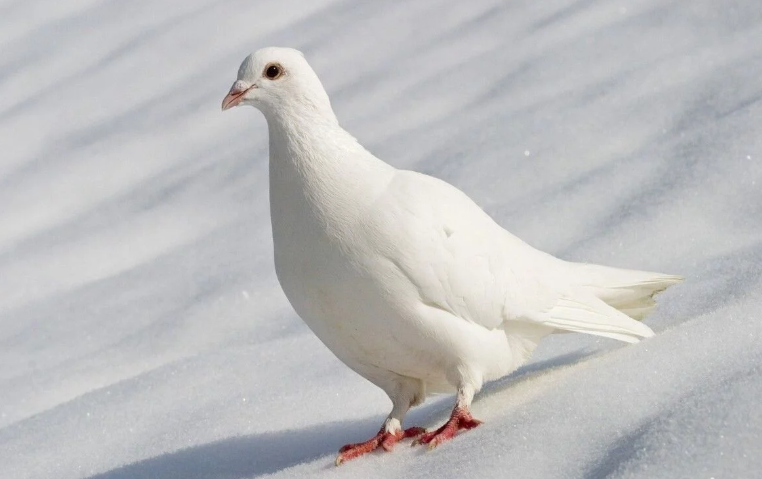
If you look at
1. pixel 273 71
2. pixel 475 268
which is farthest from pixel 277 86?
pixel 475 268

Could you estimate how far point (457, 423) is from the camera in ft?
11.1

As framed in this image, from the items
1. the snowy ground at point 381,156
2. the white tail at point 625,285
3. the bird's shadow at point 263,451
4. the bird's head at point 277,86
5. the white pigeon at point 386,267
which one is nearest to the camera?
the snowy ground at point 381,156

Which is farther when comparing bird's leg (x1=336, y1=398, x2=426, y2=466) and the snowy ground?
bird's leg (x1=336, y1=398, x2=426, y2=466)

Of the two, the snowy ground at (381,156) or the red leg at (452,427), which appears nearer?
the snowy ground at (381,156)

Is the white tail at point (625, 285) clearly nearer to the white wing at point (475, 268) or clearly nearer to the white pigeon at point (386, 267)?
the white wing at point (475, 268)

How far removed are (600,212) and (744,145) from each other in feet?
2.51

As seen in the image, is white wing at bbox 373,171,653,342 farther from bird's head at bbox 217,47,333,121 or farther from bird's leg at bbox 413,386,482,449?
bird's head at bbox 217,47,333,121

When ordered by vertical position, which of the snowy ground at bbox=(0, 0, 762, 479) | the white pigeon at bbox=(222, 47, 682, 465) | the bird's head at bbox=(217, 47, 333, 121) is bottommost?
the snowy ground at bbox=(0, 0, 762, 479)

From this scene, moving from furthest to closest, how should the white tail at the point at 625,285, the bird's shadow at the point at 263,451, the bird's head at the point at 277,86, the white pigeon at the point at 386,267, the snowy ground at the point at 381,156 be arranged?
the white tail at the point at 625,285 → the bird's shadow at the point at 263,451 → the bird's head at the point at 277,86 → the white pigeon at the point at 386,267 → the snowy ground at the point at 381,156

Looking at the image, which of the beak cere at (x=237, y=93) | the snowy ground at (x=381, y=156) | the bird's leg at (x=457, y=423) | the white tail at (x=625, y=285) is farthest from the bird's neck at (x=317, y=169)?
the white tail at (x=625, y=285)

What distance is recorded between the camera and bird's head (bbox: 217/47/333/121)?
3546 millimetres

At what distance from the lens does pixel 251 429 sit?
160 inches

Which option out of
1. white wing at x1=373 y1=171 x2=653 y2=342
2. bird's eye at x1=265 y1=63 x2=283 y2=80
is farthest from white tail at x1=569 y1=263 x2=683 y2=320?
bird's eye at x1=265 y1=63 x2=283 y2=80

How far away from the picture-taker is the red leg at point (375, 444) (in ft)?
11.0
